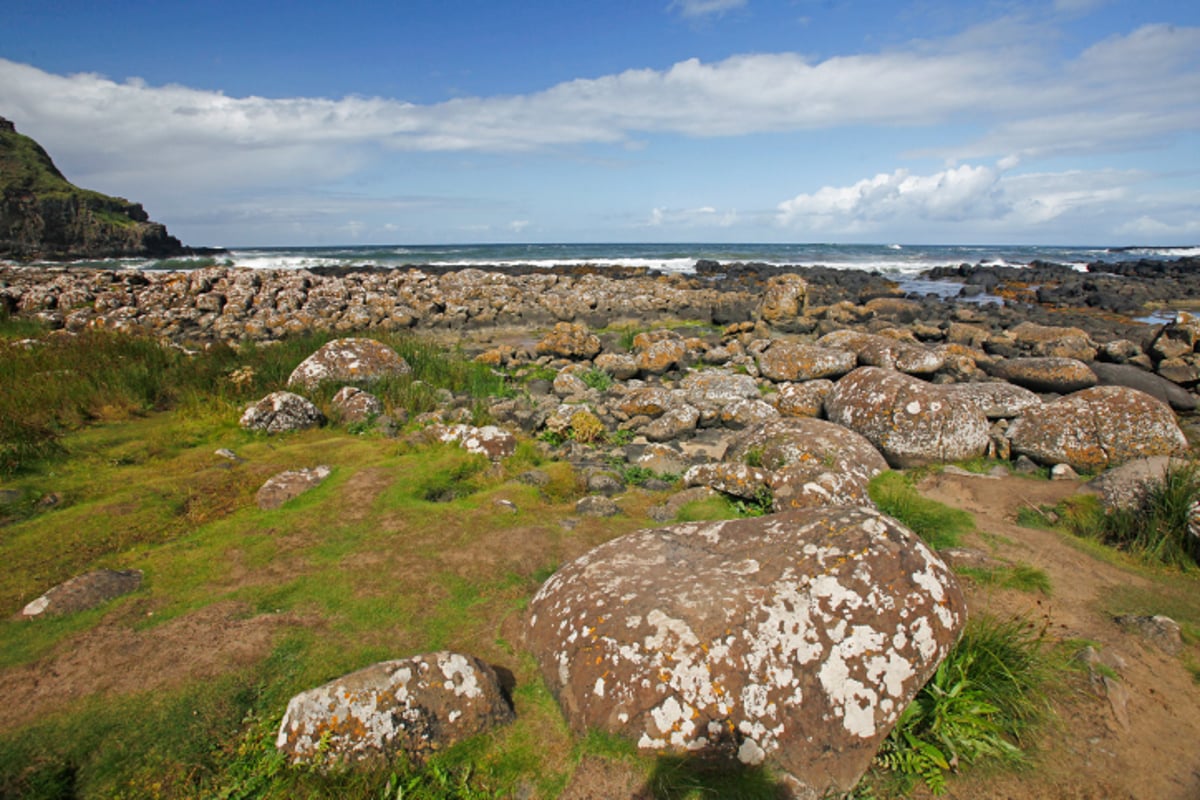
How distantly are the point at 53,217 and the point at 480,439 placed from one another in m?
69.2

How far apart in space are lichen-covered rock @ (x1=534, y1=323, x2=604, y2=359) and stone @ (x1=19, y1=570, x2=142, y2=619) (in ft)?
45.1

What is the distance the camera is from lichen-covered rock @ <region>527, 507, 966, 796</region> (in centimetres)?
369

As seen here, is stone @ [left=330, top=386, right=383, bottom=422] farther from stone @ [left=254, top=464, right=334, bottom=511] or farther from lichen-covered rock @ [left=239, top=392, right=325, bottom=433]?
stone @ [left=254, top=464, right=334, bottom=511]

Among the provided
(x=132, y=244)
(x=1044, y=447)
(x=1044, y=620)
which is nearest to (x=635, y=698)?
(x=1044, y=620)

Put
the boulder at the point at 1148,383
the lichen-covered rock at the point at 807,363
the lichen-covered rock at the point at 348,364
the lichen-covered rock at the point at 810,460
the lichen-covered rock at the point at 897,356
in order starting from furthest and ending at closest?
A: the lichen-covered rock at the point at 807,363 → the lichen-covered rock at the point at 897,356 → the boulder at the point at 1148,383 → the lichen-covered rock at the point at 348,364 → the lichen-covered rock at the point at 810,460

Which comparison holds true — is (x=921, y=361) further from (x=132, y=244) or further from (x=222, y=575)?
(x=132, y=244)

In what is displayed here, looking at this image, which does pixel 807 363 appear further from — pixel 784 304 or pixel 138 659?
pixel 138 659

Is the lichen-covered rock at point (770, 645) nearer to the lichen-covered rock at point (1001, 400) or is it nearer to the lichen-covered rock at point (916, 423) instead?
the lichen-covered rock at point (916, 423)

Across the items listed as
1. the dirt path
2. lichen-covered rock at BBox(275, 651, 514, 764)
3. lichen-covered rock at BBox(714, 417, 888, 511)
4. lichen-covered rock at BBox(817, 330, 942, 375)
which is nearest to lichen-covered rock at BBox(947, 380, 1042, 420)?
lichen-covered rock at BBox(817, 330, 942, 375)

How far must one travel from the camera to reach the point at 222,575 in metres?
5.51

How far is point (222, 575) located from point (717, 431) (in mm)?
8490

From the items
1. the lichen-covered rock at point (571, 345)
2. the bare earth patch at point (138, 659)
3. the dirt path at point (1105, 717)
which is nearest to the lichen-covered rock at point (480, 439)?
the bare earth patch at point (138, 659)

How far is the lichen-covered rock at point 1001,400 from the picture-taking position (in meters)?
10.8

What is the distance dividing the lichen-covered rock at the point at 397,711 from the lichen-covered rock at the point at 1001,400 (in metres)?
9.83
